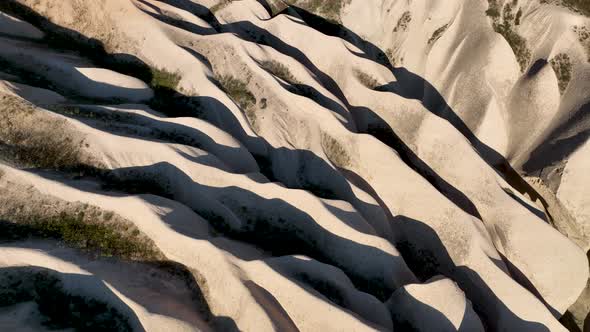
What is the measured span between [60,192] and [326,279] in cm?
1030

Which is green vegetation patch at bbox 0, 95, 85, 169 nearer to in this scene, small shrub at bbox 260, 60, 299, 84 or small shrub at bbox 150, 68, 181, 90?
small shrub at bbox 150, 68, 181, 90

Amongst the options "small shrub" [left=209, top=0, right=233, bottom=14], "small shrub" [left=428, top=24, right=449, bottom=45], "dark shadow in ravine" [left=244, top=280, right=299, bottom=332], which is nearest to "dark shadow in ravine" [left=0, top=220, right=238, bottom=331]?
"dark shadow in ravine" [left=244, top=280, right=299, bottom=332]

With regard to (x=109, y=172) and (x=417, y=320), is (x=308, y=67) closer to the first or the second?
(x=109, y=172)

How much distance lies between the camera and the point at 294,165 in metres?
18.3

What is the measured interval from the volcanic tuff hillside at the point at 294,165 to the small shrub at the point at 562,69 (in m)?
0.11

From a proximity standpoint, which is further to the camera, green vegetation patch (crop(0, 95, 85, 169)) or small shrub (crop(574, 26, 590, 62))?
small shrub (crop(574, 26, 590, 62))

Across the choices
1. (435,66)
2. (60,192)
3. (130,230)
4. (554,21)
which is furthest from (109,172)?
(554,21)

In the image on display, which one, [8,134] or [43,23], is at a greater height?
[43,23]

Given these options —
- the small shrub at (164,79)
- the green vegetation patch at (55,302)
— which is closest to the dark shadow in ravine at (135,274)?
the green vegetation patch at (55,302)

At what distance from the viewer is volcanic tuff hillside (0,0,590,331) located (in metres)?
13.6

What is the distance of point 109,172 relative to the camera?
615 inches

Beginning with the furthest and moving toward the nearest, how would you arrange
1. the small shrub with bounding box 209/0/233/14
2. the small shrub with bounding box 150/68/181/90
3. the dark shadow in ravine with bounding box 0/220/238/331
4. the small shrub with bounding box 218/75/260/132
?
the small shrub with bounding box 209/0/233/14 → the small shrub with bounding box 150/68/181/90 → the small shrub with bounding box 218/75/260/132 → the dark shadow in ravine with bounding box 0/220/238/331

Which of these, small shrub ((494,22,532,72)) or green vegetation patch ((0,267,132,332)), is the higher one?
small shrub ((494,22,532,72))

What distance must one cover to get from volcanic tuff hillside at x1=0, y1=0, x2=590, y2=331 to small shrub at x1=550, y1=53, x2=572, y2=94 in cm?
11
